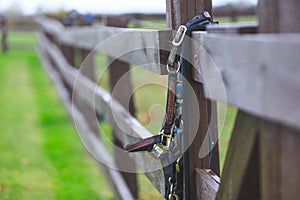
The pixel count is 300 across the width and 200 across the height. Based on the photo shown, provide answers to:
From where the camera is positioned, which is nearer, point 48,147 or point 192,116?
point 192,116

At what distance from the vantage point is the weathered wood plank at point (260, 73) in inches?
36.0

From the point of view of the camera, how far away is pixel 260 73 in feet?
3.27

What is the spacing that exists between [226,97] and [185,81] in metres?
0.51

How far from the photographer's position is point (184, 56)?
5.32 ft

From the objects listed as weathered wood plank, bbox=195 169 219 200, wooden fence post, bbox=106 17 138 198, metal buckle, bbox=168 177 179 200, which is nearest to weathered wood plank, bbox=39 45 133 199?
wooden fence post, bbox=106 17 138 198

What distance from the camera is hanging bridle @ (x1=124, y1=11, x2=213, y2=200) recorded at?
5.30ft

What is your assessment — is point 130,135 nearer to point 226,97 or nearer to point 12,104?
point 226,97

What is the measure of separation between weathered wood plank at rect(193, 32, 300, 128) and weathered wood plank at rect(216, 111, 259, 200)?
0.05 m

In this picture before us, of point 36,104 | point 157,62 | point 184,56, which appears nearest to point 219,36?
point 184,56

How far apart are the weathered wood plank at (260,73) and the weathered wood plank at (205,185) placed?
396mm

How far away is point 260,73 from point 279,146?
144 millimetres

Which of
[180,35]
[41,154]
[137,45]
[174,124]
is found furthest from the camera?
[41,154]

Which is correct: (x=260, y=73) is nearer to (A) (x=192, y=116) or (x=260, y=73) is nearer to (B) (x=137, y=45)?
(A) (x=192, y=116)

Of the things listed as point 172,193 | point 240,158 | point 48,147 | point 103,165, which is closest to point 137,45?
point 172,193
